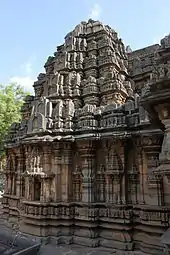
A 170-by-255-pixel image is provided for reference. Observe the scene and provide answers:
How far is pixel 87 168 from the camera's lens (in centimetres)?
957

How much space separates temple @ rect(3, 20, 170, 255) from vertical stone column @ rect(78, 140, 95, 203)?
4 centimetres

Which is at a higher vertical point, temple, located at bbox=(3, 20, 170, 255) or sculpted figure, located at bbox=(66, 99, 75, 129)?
sculpted figure, located at bbox=(66, 99, 75, 129)

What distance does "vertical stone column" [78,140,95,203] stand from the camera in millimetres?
9344

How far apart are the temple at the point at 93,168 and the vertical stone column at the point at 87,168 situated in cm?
4

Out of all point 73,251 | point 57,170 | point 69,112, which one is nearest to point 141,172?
point 57,170

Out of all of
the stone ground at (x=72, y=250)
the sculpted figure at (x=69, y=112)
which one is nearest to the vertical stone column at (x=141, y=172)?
the stone ground at (x=72, y=250)

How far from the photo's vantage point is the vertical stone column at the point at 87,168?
9.34 m

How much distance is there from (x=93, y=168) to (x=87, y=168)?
0.26 meters

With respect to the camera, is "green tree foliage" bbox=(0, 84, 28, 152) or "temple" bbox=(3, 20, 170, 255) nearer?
"temple" bbox=(3, 20, 170, 255)

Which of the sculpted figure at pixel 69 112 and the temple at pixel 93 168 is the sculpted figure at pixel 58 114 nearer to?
the temple at pixel 93 168

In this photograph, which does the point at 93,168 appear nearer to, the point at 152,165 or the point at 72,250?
the point at 152,165

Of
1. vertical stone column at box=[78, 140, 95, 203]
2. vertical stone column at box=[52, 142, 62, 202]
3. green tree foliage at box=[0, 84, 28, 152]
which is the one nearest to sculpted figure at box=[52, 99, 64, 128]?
vertical stone column at box=[52, 142, 62, 202]

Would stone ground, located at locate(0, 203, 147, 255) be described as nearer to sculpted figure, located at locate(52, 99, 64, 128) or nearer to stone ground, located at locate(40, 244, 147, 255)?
stone ground, located at locate(40, 244, 147, 255)

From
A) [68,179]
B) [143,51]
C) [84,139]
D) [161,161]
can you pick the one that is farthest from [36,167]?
[143,51]
